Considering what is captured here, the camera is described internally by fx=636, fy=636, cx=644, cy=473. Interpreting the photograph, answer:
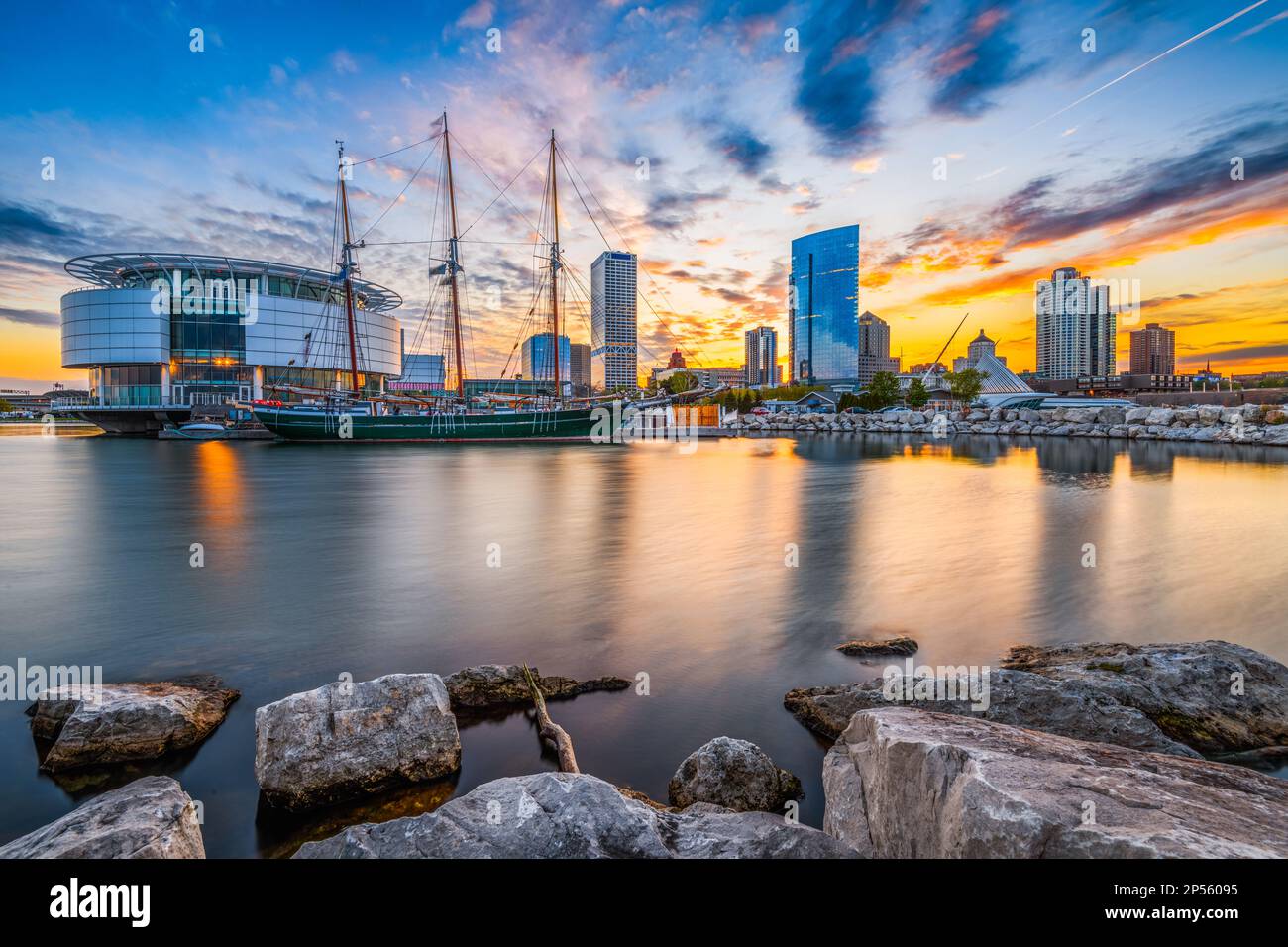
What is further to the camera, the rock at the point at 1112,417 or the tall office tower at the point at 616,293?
the tall office tower at the point at 616,293

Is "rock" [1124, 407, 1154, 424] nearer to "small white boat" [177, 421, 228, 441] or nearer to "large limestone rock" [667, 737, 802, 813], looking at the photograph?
"large limestone rock" [667, 737, 802, 813]

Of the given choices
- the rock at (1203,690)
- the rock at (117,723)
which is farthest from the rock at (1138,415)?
the rock at (117,723)

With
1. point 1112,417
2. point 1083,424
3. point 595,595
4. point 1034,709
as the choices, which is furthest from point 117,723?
point 1112,417

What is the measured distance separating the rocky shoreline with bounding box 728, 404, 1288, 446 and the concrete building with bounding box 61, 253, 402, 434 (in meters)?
76.8

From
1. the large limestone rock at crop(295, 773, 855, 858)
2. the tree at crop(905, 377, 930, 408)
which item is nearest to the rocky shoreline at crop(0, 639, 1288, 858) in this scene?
the large limestone rock at crop(295, 773, 855, 858)

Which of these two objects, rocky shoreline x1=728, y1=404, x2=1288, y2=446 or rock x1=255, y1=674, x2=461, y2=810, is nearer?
rock x1=255, y1=674, x2=461, y2=810

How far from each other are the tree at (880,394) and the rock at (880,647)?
131 meters

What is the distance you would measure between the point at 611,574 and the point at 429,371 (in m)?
162

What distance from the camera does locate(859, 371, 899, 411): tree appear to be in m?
132

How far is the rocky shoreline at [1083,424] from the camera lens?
60.7 m

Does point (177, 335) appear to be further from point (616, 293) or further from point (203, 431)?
point (616, 293)

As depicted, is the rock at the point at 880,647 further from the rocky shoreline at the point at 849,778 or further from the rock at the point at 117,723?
the rock at the point at 117,723

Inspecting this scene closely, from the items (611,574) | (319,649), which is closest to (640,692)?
(319,649)
